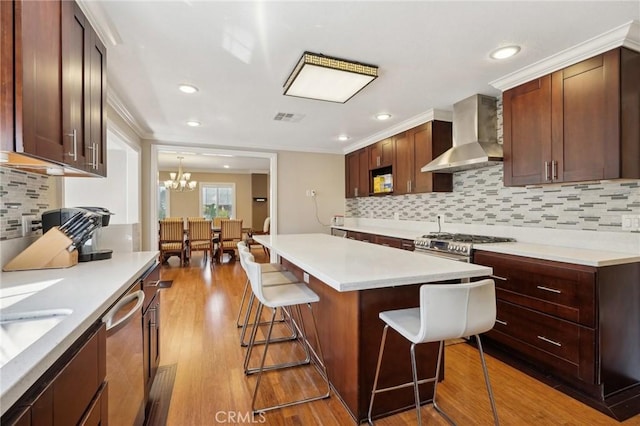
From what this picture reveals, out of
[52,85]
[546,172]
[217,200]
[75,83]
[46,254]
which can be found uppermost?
[75,83]

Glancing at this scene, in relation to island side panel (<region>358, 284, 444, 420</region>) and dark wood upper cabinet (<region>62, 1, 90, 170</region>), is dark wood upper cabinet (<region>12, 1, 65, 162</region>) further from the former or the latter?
island side panel (<region>358, 284, 444, 420</region>)

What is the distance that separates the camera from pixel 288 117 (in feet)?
11.9

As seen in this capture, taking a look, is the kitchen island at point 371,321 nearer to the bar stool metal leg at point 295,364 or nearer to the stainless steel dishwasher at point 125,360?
the bar stool metal leg at point 295,364

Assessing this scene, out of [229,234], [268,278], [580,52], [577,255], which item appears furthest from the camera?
[229,234]

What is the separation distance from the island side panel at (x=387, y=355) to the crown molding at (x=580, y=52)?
1.94 meters

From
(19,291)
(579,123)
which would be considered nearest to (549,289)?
(579,123)

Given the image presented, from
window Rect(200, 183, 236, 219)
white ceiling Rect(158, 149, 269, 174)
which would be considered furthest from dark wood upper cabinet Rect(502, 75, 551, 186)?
window Rect(200, 183, 236, 219)

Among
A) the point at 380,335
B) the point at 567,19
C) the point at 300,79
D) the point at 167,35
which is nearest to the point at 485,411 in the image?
the point at 380,335

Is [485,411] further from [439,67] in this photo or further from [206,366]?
[439,67]

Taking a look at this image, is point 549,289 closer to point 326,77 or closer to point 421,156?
point 421,156

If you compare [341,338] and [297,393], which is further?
[297,393]

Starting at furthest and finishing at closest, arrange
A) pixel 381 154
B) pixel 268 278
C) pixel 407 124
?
pixel 381 154 → pixel 407 124 → pixel 268 278

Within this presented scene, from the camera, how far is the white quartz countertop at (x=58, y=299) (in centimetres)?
63

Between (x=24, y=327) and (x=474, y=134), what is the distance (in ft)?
11.0
